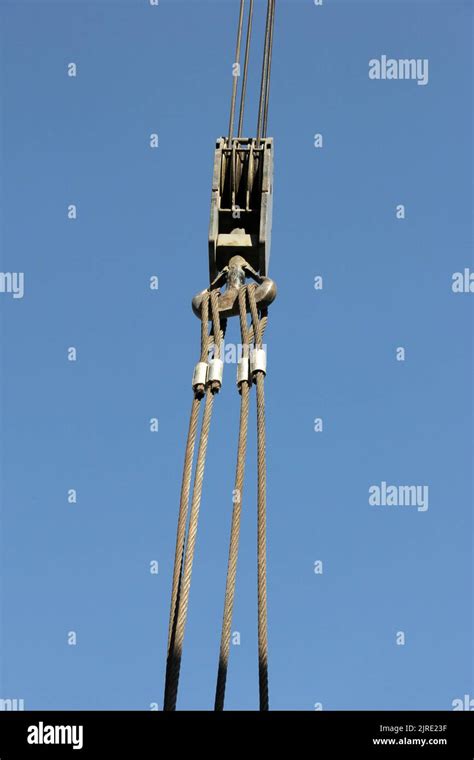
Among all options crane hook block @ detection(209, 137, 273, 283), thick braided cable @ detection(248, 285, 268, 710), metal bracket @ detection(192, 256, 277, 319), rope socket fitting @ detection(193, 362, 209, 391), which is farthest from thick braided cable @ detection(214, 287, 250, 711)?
crane hook block @ detection(209, 137, 273, 283)

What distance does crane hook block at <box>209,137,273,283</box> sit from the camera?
6766mm

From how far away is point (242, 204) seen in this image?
6.91 m

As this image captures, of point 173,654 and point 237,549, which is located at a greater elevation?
point 237,549

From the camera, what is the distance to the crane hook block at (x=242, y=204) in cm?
677

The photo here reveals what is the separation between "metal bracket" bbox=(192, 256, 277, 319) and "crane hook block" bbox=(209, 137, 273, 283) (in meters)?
0.08

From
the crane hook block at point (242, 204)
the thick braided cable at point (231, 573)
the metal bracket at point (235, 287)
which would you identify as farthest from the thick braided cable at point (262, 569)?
the crane hook block at point (242, 204)

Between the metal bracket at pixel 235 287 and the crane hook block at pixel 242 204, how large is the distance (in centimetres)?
8

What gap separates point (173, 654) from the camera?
18.0 ft

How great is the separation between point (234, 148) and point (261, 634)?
2676 millimetres
